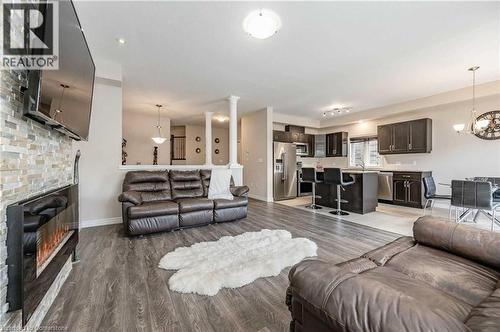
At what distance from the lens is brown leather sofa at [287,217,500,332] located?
61 cm

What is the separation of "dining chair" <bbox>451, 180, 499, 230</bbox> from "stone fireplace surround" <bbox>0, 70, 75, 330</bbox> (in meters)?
5.34

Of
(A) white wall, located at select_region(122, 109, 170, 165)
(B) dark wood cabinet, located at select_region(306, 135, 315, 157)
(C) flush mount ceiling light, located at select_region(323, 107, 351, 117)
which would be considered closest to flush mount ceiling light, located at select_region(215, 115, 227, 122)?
(A) white wall, located at select_region(122, 109, 170, 165)

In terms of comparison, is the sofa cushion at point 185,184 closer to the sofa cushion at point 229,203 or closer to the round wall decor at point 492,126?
the sofa cushion at point 229,203

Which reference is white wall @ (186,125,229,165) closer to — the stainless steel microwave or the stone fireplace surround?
the stainless steel microwave

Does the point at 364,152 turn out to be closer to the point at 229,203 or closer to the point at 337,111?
the point at 337,111

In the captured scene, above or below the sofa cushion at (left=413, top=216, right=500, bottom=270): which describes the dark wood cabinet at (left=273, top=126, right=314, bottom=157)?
above

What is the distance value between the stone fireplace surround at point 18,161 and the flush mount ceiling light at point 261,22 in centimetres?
201

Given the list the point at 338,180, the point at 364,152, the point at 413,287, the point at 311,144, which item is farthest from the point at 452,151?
the point at 413,287

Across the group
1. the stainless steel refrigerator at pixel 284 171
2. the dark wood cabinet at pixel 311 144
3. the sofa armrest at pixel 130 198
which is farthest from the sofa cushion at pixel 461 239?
the dark wood cabinet at pixel 311 144

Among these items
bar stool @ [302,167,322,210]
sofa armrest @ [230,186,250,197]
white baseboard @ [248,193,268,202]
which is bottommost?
white baseboard @ [248,193,268,202]

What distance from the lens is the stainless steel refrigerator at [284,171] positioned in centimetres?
662

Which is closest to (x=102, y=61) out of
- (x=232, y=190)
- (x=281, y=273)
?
(x=232, y=190)

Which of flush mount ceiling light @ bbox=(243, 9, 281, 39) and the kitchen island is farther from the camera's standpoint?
the kitchen island

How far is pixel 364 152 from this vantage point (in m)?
7.29
